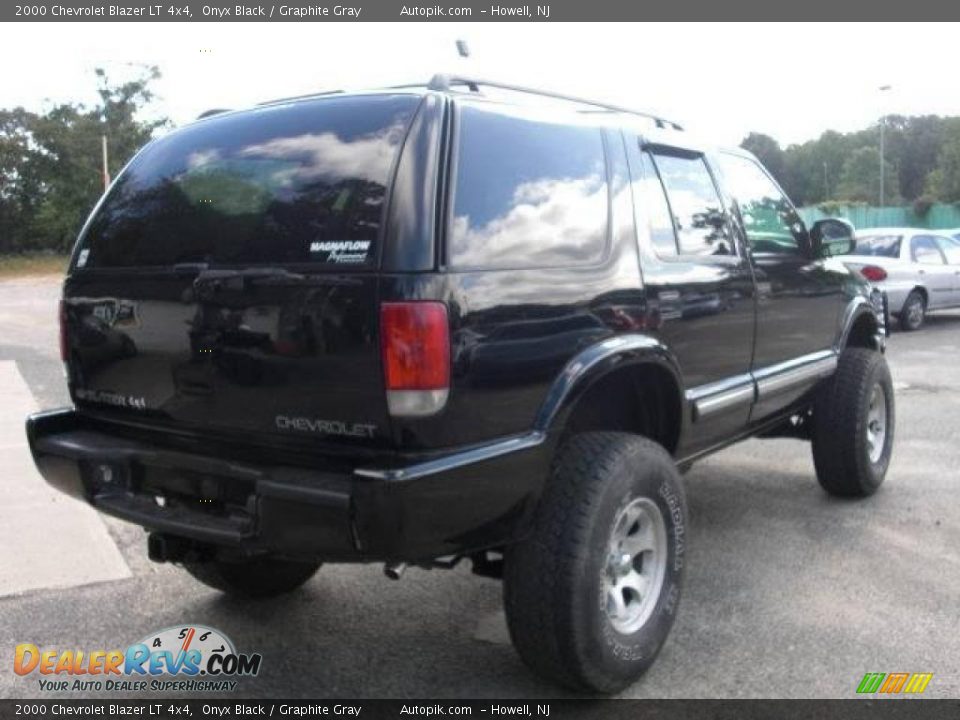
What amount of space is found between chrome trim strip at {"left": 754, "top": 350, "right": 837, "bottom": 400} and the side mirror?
25.3 inches

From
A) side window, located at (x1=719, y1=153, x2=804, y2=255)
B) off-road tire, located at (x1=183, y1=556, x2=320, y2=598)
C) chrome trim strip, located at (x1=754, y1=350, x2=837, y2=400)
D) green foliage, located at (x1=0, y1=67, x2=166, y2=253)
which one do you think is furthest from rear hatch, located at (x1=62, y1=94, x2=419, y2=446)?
green foliage, located at (x1=0, y1=67, x2=166, y2=253)

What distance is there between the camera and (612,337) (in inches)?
124

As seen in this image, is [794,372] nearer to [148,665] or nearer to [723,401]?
[723,401]

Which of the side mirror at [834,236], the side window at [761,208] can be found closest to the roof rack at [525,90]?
the side window at [761,208]

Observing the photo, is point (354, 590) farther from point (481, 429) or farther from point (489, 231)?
point (489, 231)

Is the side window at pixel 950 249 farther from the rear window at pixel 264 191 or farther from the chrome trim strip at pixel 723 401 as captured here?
the rear window at pixel 264 191

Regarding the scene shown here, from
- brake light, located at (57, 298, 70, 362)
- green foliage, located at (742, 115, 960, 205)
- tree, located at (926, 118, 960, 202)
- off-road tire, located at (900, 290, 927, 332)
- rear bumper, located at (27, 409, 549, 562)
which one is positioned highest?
green foliage, located at (742, 115, 960, 205)

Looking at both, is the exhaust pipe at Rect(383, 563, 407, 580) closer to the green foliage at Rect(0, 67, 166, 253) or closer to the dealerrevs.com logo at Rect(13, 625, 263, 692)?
the dealerrevs.com logo at Rect(13, 625, 263, 692)

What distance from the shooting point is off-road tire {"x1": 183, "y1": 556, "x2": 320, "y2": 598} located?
377cm

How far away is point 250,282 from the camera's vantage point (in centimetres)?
274

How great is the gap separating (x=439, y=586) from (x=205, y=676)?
1.16m

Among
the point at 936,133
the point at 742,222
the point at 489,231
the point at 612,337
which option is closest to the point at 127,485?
the point at 489,231

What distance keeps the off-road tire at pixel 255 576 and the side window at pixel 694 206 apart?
2087 millimetres

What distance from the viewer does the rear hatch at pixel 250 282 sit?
8.59 ft
